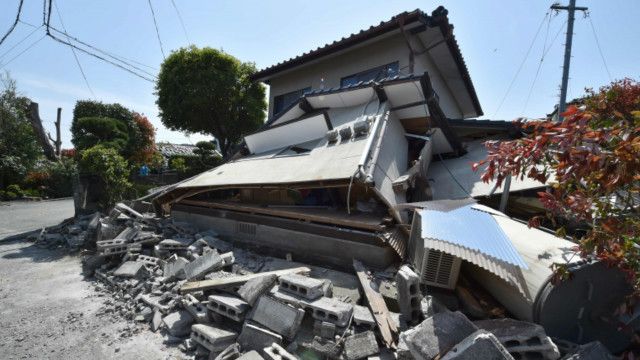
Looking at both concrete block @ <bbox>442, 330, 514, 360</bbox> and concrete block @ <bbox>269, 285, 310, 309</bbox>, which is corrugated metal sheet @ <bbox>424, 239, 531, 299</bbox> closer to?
concrete block @ <bbox>442, 330, 514, 360</bbox>

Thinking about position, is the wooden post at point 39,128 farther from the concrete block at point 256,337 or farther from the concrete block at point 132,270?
the concrete block at point 256,337

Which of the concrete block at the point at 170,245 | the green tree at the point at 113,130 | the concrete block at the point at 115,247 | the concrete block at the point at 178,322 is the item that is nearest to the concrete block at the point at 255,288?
the concrete block at the point at 178,322

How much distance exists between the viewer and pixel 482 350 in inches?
89.7

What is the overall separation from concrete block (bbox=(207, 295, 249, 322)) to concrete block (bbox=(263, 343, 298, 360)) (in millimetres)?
678

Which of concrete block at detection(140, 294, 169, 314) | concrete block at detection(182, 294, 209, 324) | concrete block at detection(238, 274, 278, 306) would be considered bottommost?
concrete block at detection(140, 294, 169, 314)

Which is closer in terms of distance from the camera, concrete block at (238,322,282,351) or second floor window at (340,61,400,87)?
concrete block at (238,322,282,351)

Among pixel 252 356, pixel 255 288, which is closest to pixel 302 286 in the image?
pixel 255 288

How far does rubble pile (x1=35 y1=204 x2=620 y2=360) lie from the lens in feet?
8.72

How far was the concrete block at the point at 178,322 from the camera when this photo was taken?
389 centimetres

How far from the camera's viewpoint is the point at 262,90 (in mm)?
15797

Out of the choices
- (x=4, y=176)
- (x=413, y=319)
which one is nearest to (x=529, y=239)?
(x=413, y=319)

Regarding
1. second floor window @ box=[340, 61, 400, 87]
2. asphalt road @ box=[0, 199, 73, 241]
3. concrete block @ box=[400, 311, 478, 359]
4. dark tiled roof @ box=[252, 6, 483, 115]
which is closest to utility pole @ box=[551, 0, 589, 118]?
dark tiled roof @ box=[252, 6, 483, 115]

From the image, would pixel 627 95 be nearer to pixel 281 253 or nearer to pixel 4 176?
pixel 281 253

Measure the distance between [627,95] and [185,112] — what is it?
1814cm
